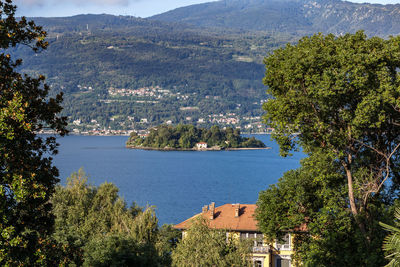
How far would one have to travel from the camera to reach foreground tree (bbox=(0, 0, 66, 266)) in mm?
8070

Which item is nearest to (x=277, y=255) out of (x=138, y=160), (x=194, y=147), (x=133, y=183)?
A: (x=133, y=183)

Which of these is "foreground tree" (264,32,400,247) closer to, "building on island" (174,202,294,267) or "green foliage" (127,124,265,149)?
"building on island" (174,202,294,267)

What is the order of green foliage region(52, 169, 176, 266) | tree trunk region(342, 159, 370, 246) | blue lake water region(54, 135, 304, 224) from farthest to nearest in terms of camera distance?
blue lake water region(54, 135, 304, 224) → green foliage region(52, 169, 176, 266) → tree trunk region(342, 159, 370, 246)

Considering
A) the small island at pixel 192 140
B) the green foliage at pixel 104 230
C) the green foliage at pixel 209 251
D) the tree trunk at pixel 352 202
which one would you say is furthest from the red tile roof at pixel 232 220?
the small island at pixel 192 140

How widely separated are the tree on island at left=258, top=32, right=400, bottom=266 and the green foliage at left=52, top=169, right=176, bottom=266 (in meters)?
6.87

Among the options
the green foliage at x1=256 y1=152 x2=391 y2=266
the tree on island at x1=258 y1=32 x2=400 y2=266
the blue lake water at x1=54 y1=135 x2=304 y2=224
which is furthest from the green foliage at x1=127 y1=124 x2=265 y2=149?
the tree on island at x1=258 y1=32 x2=400 y2=266

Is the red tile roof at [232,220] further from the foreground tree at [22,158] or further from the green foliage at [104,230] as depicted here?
the foreground tree at [22,158]

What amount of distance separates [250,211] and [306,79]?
22062 millimetres

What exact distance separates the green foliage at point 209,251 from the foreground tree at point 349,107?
596 centimetres

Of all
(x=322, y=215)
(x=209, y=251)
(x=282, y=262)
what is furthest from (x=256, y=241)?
(x=322, y=215)

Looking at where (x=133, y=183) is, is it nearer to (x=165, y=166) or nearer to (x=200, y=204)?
(x=200, y=204)

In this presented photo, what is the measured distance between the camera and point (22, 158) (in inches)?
332

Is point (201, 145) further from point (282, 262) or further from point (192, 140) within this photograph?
point (282, 262)

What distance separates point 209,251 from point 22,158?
456 inches
